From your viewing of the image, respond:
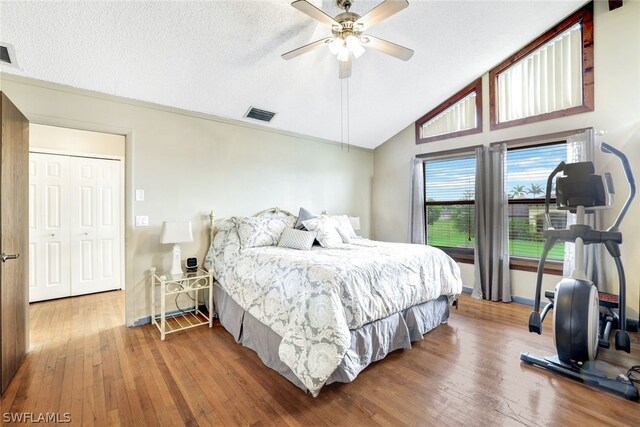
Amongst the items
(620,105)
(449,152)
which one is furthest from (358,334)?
(620,105)

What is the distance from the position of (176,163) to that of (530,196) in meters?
4.52

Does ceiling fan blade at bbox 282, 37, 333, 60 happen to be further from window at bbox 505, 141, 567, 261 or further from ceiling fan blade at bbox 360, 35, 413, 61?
window at bbox 505, 141, 567, 261

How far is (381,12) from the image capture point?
6.58 ft

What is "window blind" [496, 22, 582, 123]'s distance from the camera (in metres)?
3.39

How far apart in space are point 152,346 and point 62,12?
2789mm

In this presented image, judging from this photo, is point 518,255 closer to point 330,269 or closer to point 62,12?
point 330,269

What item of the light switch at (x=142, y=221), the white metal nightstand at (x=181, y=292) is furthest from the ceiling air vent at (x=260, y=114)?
the white metal nightstand at (x=181, y=292)

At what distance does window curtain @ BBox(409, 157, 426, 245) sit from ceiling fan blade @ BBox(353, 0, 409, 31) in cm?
291

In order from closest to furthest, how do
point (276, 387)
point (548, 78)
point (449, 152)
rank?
1. point (276, 387)
2. point (548, 78)
3. point (449, 152)

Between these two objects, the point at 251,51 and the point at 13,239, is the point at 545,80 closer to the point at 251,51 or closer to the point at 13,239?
the point at 251,51

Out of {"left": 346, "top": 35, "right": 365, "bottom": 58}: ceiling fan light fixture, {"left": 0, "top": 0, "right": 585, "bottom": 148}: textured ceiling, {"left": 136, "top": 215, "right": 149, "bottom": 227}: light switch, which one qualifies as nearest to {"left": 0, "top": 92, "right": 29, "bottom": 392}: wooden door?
{"left": 0, "top": 0, "right": 585, "bottom": 148}: textured ceiling

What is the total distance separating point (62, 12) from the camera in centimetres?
211

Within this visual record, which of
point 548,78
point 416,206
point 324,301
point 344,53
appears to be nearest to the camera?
point 324,301

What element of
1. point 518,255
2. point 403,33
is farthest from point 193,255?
point 518,255
